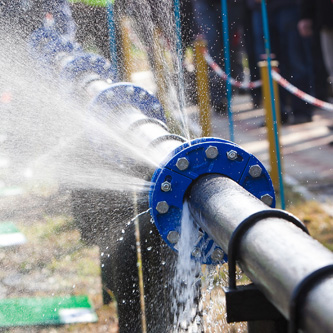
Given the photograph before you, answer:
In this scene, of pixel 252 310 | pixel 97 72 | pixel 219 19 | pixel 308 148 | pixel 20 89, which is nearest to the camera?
pixel 252 310

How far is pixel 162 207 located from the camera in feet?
4.96

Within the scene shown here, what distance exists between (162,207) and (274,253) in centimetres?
53

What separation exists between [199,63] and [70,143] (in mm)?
2158

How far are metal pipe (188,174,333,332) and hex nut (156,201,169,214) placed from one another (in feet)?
0.53

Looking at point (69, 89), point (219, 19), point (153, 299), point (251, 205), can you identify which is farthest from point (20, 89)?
point (219, 19)

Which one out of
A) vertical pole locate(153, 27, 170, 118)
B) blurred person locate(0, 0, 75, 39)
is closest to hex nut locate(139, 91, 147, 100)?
vertical pole locate(153, 27, 170, 118)

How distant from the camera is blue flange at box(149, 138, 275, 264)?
1.49 m

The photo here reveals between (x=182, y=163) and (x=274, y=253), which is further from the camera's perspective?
(x=182, y=163)

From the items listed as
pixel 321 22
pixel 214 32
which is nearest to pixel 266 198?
pixel 321 22

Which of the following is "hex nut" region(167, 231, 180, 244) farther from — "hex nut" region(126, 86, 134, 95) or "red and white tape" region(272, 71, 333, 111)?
"red and white tape" region(272, 71, 333, 111)

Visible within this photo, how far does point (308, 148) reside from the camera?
19.7 ft

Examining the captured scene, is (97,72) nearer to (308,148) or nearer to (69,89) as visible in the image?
(69,89)

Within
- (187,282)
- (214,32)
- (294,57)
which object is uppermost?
(214,32)

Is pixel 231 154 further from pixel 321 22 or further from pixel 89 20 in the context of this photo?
pixel 321 22
